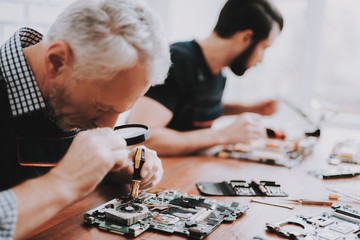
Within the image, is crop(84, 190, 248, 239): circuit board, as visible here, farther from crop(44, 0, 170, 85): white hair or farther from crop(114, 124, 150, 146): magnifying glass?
crop(44, 0, 170, 85): white hair

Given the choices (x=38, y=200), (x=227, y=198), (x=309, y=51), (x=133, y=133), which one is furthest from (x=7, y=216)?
(x=309, y=51)

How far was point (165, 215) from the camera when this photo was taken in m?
0.84

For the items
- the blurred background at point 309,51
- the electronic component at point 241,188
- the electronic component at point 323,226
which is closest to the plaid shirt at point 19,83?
the electronic component at point 241,188

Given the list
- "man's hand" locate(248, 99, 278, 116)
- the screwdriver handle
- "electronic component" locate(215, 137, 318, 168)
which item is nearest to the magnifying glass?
the screwdriver handle

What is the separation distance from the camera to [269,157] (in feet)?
4.71

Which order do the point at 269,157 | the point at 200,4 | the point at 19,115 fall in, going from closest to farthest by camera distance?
1. the point at 19,115
2. the point at 269,157
3. the point at 200,4

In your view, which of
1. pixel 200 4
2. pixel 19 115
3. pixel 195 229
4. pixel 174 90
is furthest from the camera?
pixel 200 4

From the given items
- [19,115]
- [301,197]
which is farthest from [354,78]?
[19,115]

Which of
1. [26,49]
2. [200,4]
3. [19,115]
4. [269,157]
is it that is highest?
[200,4]

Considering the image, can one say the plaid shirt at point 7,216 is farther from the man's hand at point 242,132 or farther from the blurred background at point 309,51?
the blurred background at point 309,51

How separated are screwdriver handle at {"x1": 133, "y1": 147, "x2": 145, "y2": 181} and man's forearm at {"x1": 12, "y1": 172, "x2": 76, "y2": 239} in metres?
0.24

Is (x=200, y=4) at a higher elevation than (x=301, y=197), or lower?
higher

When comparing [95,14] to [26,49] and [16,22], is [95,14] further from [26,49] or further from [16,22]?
[16,22]

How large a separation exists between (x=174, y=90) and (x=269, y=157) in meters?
0.55
